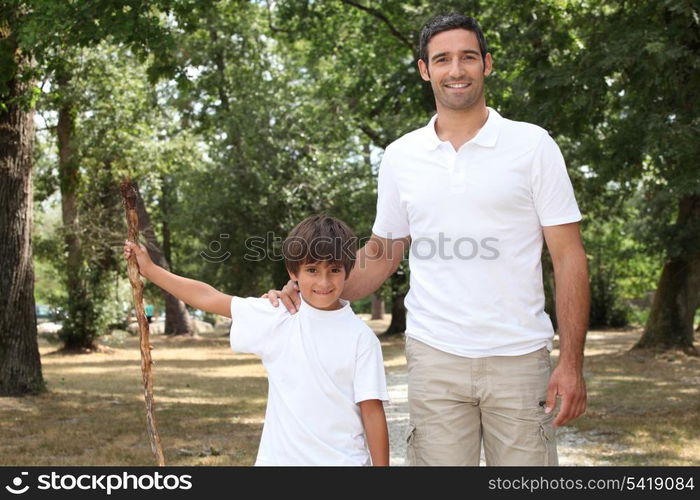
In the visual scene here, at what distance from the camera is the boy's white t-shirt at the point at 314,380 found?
3.21 meters

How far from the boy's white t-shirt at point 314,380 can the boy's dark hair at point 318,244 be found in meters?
0.19

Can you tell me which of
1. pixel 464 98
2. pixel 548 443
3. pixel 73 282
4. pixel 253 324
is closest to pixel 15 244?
pixel 73 282

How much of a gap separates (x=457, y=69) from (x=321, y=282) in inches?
37.1

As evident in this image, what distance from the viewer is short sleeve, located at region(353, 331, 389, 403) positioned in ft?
10.6

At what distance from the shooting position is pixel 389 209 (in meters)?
3.60

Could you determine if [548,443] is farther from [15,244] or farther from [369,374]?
[15,244]

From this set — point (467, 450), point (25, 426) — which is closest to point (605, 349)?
point (25, 426)

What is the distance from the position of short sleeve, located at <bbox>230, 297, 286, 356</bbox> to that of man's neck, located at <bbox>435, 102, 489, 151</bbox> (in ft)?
3.02

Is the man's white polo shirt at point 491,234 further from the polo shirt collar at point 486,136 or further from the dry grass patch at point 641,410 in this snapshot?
the dry grass patch at point 641,410

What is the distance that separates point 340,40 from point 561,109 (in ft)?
38.0

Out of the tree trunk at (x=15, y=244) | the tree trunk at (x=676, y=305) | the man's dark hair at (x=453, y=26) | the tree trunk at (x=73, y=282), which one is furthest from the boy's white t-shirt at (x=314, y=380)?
the tree trunk at (x=73, y=282)

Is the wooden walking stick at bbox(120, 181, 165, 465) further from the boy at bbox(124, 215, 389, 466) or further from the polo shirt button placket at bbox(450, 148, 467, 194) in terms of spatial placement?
the polo shirt button placket at bbox(450, 148, 467, 194)

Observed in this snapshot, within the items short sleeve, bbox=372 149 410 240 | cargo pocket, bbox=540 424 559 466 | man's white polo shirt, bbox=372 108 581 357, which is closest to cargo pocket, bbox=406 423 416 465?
man's white polo shirt, bbox=372 108 581 357
